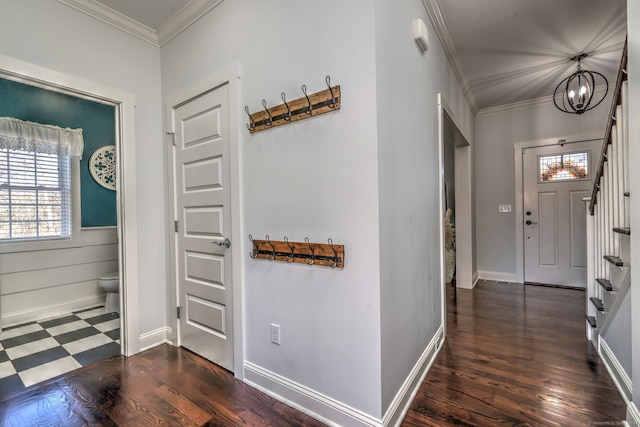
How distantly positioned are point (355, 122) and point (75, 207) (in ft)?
12.0

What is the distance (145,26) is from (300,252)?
236cm

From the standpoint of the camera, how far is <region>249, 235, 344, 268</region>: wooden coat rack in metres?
1.47

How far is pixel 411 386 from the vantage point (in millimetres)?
1712

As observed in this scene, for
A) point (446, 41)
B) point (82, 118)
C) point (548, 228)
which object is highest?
point (446, 41)

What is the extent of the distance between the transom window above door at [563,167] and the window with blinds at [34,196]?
6.29 meters

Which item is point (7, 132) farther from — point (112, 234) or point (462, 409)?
point (462, 409)

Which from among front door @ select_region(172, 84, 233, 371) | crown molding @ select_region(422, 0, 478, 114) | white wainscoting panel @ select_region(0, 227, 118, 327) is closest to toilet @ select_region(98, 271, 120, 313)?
white wainscoting panel @ select_region(0, 227, 118, 327)

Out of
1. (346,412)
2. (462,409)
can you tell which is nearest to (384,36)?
(346,412)

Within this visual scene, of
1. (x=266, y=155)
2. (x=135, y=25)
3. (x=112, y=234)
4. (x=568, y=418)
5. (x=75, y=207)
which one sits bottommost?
(x=568, y=418)

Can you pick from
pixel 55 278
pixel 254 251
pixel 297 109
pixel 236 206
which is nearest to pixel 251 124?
pixel 297 109

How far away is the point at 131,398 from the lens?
174cm

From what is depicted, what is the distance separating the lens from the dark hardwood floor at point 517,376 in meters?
1.55

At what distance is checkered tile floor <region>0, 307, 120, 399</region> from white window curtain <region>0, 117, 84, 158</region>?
1863mm

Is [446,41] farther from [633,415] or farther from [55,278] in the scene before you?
[55,278]
